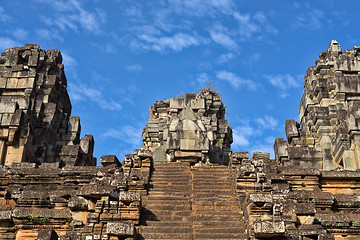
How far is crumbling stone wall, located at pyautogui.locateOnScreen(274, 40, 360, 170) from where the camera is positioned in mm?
23703

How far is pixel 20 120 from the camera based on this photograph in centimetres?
2488

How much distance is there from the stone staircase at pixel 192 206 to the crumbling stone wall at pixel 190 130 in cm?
506

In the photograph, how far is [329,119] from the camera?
26.0 m

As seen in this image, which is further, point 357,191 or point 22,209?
point 357,191

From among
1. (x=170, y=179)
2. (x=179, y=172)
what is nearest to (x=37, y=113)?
(x=179, y=172)

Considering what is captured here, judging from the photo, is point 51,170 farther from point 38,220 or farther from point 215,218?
point 215,218

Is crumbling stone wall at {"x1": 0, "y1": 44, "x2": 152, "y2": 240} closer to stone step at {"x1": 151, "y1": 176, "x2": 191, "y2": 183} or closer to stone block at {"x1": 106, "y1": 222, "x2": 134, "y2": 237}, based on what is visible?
stone block at {"x1": 106, "y1": 222, "x2": 134, "y2": 237}

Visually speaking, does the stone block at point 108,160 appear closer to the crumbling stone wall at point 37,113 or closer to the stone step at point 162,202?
the crumbling stone wall at point 37,113

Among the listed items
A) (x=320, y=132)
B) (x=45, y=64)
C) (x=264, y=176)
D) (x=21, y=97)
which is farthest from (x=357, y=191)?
(x=45, y=64)

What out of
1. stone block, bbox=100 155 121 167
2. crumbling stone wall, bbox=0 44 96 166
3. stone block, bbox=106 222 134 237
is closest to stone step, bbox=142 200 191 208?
stone block, bbox=106 222 134 237

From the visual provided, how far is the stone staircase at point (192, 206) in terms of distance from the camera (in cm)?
1456

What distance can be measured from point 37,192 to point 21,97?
10.6m

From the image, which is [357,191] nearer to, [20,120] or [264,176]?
[264,176]

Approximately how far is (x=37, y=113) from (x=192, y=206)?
14.0m
